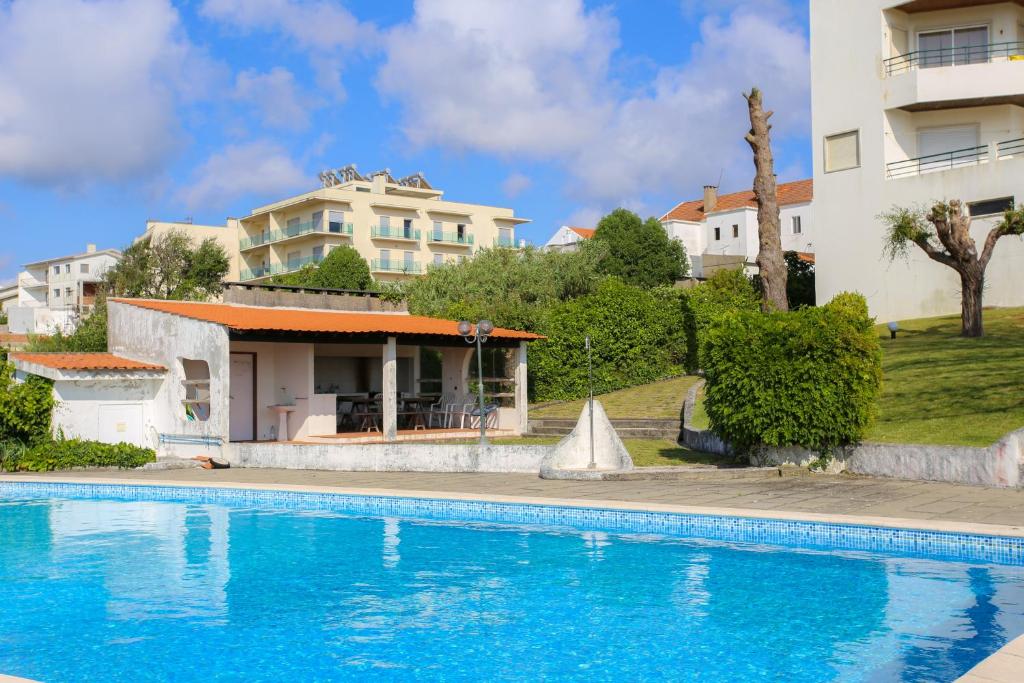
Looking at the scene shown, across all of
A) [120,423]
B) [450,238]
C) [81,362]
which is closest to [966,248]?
[120,423]

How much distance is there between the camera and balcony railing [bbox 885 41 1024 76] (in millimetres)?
30344

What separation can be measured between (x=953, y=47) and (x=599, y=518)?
27.3 metres

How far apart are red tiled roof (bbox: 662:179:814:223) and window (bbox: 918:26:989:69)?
22.9 metres

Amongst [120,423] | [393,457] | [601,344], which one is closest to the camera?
[393,457]

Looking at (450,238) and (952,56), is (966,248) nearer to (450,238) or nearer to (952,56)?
(952,56)

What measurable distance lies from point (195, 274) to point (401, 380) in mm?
38968

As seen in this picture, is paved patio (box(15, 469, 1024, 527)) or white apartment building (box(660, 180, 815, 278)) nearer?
paved patio (box(15, 469, 1024, 527))

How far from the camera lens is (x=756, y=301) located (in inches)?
1203

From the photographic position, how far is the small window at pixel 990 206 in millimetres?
27016

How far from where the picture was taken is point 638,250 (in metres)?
52.2

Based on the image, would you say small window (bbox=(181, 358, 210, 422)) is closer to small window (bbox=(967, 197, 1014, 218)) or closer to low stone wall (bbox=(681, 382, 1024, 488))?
low stone wall (bbox=(681, 382, 1024, 488))

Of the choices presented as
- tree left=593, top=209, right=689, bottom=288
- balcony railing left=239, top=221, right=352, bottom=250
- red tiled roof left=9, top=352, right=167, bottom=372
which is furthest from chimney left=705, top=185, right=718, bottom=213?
red tiled roof left=9, top=352, right=167, bottom=372

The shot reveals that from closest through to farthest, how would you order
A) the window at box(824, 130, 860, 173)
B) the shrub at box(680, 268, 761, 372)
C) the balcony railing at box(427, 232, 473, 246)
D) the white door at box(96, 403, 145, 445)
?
1. the white door at box(96, 403, 145, 445)
2. the shrub at box(680, 268, 761, 372)
3. the window at box(824, 130, 860, 173)
4. the balcony railing at box(427, 232, 473, 246)

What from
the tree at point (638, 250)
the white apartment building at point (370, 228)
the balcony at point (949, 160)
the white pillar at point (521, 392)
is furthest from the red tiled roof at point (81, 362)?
the white apartment building at point (370, 228)
